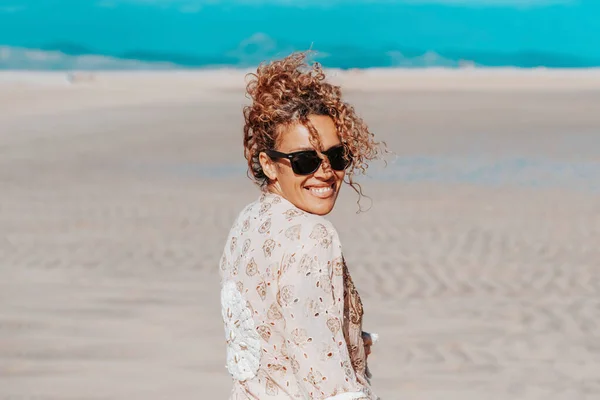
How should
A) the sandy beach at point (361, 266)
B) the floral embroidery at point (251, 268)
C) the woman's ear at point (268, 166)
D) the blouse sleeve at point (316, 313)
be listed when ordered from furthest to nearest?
the sandy beach at point (361, 266) < the woman's ear at point (268, 166) < the floral embroidery at point (251, 268) < the blouse sleeve at point (316, 313)

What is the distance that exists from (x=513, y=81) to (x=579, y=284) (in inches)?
1505

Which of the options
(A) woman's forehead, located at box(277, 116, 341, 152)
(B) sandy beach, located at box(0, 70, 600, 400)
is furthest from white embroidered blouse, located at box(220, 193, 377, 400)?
(B) sandy beach, located at box(0, 70, 600, 400)

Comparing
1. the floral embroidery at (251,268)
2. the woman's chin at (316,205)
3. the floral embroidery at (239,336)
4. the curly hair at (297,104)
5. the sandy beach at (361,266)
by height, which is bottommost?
the sandy beach at (361,266)

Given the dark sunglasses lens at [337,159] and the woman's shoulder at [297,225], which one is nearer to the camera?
the woman's shoulder at [297,225]

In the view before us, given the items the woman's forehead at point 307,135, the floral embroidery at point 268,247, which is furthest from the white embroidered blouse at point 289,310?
the woman's forehead at point 307,135

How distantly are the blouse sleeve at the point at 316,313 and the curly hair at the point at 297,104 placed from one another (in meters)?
0.28

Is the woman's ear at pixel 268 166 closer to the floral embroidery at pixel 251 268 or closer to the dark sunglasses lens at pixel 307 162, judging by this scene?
the dark sunglasses lens at pixel 307 162

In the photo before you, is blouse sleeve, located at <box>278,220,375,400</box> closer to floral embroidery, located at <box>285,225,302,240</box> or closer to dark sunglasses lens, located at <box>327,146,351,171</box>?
floral embroidery, located at <box>285,225,302,240</box>

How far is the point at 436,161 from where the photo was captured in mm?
17156

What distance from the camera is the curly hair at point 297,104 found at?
8.28 feet

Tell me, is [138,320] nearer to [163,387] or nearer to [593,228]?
[163,387]

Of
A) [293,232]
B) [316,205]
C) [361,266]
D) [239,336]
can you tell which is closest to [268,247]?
[293,232]

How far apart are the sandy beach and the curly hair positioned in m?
4.00

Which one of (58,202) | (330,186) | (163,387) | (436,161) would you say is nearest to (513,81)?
(436,161)
